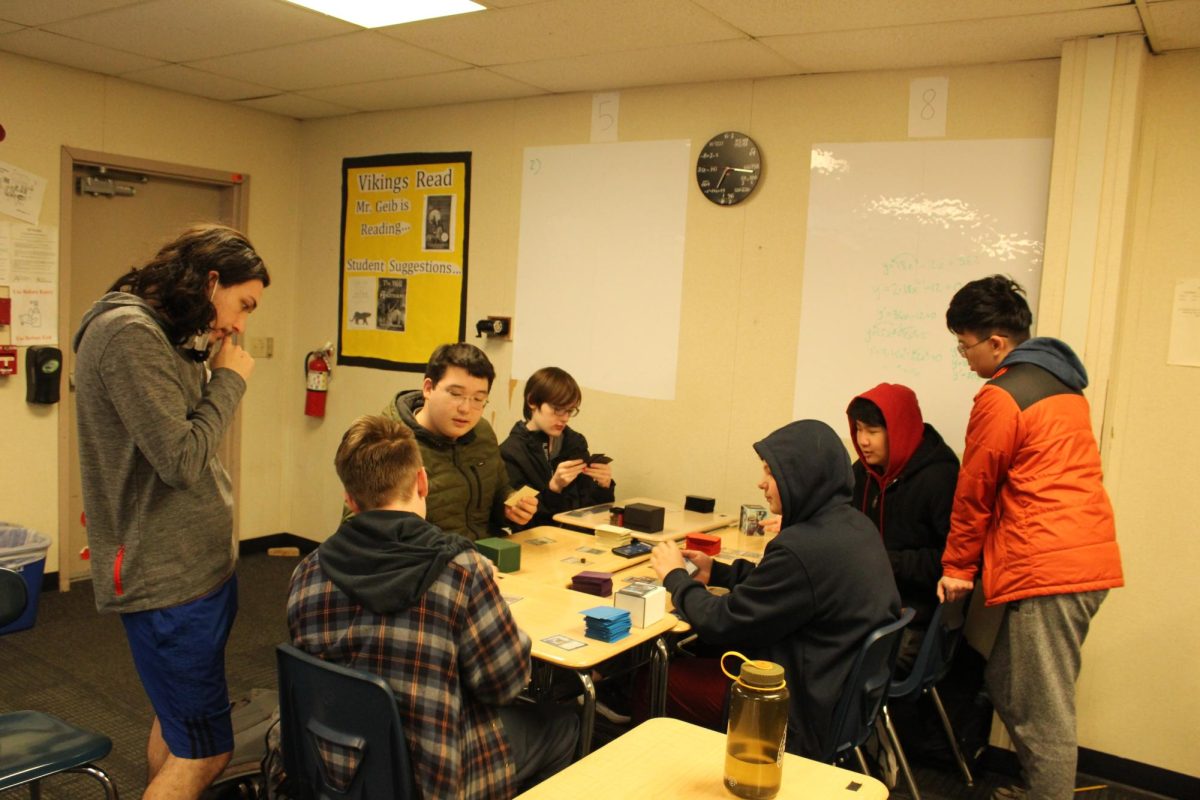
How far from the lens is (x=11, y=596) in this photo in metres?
2.29

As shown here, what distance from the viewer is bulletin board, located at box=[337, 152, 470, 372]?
5027mm

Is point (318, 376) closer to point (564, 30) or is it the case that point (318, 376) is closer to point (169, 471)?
point (564, 30)

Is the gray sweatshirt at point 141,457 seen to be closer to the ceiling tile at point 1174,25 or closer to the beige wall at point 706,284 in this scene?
the beige wall at point 706,284

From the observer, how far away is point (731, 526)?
12.7 ft

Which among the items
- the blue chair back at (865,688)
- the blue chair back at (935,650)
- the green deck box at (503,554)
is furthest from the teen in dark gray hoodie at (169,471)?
the blue chair back at (935,650)

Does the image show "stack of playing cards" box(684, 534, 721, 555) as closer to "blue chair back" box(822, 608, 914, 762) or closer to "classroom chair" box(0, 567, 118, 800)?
"blue chair back" box(822, 608, 914, 762)

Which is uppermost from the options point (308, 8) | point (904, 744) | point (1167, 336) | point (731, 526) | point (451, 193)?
point (308, 8)

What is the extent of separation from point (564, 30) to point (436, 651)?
2470 millimetres

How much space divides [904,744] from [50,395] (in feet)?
13.2

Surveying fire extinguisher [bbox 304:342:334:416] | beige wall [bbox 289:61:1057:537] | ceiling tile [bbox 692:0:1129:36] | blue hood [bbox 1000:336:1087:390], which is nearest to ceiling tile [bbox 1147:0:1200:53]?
ceiling tile [bbox 692:0:1129:36]

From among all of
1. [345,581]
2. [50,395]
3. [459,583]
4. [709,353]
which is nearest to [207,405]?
[345,581]

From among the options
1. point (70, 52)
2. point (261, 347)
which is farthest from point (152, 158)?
point (261, 347)

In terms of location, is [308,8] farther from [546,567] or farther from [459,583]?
[459,583]

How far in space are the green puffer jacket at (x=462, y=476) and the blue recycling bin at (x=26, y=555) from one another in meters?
1.76
